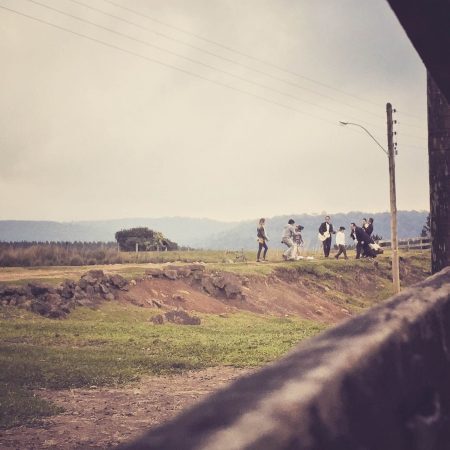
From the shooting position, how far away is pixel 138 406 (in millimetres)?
7379

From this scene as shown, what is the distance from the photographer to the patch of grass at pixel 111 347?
8.44 meters

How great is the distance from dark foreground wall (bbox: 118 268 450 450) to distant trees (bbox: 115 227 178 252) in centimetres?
4166

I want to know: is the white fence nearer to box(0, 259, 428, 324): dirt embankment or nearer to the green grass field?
box(0, 259, 428, 324): dirt embankment

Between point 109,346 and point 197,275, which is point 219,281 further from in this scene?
point 109,346

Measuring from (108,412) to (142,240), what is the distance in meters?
39.0

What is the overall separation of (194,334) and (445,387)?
1273 cm

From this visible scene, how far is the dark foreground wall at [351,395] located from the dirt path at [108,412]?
14.5 feet

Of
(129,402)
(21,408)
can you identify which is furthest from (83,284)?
(21,408)

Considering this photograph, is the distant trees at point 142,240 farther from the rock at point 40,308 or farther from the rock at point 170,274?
the rock at point 40,308

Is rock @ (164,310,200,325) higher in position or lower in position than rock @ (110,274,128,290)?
lower

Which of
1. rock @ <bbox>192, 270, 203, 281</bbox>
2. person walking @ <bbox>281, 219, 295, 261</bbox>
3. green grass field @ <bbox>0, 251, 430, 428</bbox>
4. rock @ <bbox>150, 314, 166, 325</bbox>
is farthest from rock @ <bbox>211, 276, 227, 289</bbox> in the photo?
person walking @ <bbox>281, 219, 295, 261</bbox>

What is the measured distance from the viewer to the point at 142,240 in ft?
150

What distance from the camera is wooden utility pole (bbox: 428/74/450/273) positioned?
9.86 feet

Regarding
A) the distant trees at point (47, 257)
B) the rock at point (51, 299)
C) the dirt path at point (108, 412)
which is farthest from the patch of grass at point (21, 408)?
the distant trees at point (47, 257)
